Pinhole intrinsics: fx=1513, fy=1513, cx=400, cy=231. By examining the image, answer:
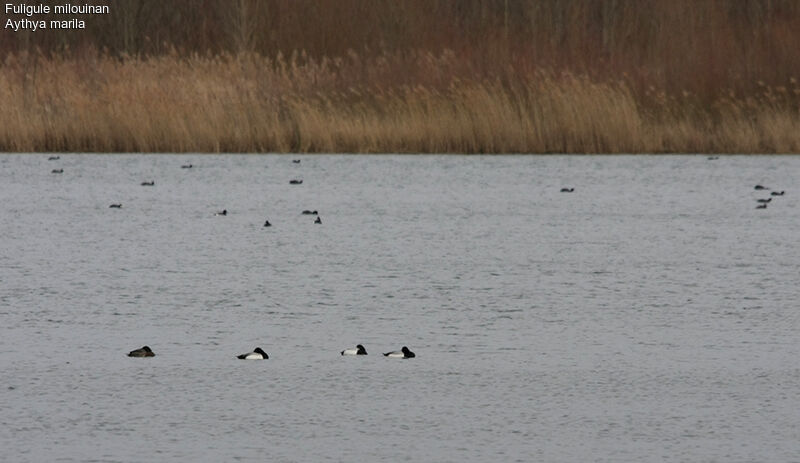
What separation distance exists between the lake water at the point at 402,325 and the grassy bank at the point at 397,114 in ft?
14.4

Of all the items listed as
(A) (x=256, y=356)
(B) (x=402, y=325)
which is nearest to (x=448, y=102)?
(B) (x=402, y=325)

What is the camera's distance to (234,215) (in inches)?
545

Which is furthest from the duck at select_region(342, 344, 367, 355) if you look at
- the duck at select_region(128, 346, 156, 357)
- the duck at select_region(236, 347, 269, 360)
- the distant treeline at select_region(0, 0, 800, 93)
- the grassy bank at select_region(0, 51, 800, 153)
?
the distant treeline at select_region(0, 0, 800, 93)

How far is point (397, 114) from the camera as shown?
2050 cm

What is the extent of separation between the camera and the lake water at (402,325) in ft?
17.7

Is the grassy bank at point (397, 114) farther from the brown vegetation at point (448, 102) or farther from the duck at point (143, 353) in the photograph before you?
the duck at point (143, 353)

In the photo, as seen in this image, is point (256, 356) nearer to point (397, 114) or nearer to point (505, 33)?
point (397, 114)

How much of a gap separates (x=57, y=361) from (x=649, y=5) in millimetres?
24632

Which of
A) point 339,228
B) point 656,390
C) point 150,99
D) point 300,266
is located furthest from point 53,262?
point 150,99

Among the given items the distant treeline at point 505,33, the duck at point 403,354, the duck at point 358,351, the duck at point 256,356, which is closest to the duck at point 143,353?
the duck at point 256,356

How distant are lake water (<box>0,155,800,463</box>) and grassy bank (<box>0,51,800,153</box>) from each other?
4.40 meters

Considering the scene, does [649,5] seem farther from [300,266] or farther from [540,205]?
[300,266]

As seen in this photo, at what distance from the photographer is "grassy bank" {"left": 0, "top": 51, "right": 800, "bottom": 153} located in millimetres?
20188

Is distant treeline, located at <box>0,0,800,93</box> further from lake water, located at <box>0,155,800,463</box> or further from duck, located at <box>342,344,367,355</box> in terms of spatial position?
duck, located at <box>342,344,367,355</box>
